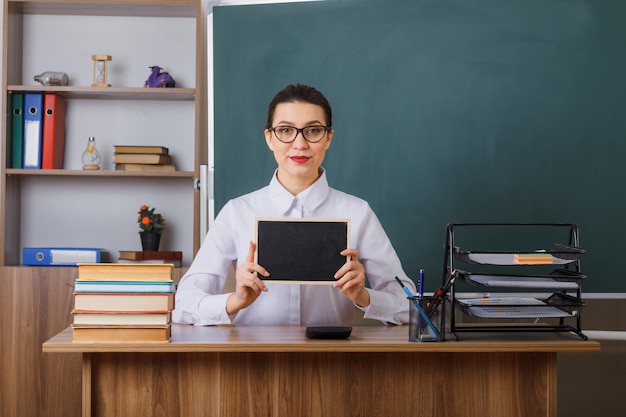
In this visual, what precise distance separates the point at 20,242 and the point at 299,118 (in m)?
2.01

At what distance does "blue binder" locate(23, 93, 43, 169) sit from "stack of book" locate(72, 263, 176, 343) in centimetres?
189

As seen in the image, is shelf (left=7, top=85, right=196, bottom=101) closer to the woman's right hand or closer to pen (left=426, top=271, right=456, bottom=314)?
the woman's right hand

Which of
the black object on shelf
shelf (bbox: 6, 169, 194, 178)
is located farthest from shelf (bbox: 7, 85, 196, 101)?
the black object on shelf

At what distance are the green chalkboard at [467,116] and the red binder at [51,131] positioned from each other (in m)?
0.89

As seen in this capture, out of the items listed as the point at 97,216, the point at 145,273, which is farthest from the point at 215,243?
the point at 97,216

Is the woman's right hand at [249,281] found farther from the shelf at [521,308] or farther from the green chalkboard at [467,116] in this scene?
the green chalkboard at [467,116]

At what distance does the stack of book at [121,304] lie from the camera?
5.93ft

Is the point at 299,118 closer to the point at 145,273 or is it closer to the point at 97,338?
the point at 145,273

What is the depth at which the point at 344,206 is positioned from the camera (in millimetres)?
2531

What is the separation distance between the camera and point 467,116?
315cm

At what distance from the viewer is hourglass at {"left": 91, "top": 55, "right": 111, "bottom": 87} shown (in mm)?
3570

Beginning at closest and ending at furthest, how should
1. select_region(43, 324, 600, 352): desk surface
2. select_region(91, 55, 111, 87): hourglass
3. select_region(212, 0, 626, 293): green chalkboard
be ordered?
select_region(43, 324, 600, 352): desk surface → select_region(212, 0, 626, 293): green chalkboard → select_region(91, 55, 111, 87): hourglass

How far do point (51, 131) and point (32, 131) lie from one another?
3.4 inches

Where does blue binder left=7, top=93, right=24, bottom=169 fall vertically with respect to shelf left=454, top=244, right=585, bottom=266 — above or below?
above
